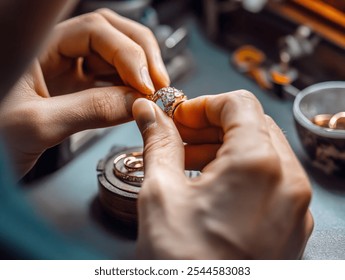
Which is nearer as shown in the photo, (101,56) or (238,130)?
(238,130)

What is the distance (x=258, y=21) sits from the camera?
3.66ft

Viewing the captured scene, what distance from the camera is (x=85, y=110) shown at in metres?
0.77

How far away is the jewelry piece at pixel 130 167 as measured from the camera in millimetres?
775

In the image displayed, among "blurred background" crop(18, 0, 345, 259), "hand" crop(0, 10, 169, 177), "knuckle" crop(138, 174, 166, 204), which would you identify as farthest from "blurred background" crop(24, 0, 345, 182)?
"knuckle" crop(138, 174, 166, 204)

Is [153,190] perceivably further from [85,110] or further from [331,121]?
[331,121]

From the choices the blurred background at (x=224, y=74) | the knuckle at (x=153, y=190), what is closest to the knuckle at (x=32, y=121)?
the blurred background at (x=224, y=74)

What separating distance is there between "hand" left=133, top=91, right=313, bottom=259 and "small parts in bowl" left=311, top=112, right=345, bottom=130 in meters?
0.26

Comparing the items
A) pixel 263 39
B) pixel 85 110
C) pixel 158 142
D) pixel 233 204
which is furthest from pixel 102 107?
pixel 263 39

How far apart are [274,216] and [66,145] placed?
1.33 ft

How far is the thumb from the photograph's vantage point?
2.09ft

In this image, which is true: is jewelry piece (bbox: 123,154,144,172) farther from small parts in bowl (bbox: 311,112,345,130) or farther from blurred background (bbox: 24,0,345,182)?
small parts in bowl (bbox: 311,112,345,130)

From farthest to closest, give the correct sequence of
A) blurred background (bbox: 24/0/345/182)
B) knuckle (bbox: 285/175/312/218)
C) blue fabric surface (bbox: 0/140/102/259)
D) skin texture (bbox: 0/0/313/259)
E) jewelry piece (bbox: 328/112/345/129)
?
blurred background (bbox: 24/0/345/182)
jewelry piece (bbox: 328/112/345/129)
blue fabric surface (bbox: 0/140/102/259)
knuckle (bbox: 285/175/312/218)
skin texture (bbox: 0/0/313/259)

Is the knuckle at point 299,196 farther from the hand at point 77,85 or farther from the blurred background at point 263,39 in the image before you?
the blurred background at point 263,39

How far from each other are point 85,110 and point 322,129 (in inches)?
13.6
